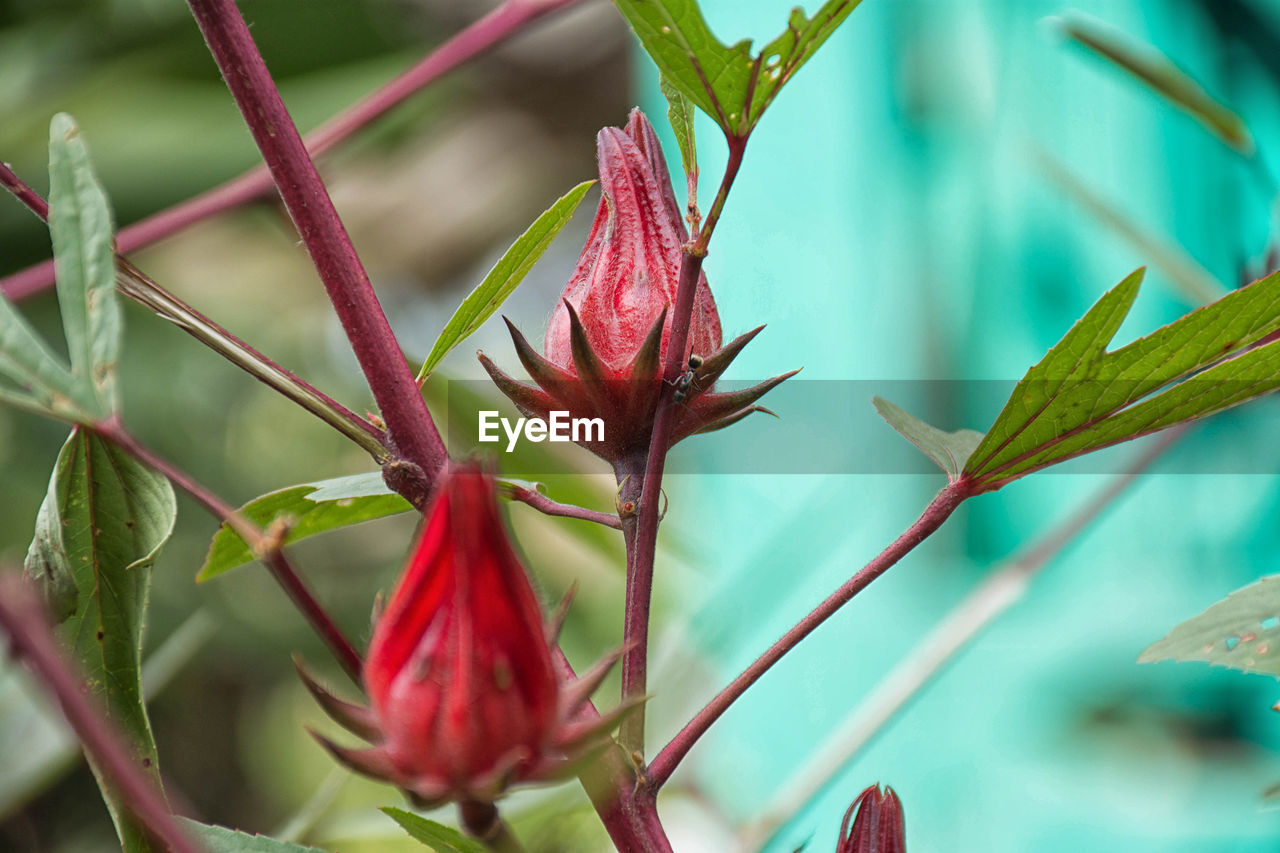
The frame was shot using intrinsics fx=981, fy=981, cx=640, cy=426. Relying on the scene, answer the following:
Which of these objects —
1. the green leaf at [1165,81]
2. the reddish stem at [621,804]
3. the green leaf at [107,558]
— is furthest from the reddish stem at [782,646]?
the green leaf at [1165,81]

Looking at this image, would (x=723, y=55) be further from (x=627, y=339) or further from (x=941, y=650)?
(x=941, y=650)

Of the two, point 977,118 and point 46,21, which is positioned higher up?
point 46,21

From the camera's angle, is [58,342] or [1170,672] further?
[58,342]

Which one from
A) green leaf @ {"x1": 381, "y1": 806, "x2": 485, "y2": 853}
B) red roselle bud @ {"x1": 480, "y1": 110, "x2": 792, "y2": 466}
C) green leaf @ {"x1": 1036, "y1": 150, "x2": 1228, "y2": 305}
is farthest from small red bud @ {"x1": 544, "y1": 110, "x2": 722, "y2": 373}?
green leaf @ {"x1": 1036, "y1": 150, "x2": 1228, "y2": 305}

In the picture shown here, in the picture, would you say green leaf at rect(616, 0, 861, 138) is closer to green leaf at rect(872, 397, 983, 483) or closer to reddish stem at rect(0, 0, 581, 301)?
green leaf at rect(872, 397, 983, 483)

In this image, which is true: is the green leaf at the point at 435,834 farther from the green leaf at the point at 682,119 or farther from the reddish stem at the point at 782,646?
the green leaf at the point at 682,119

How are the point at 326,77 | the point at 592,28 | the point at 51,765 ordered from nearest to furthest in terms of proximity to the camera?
the point at 51,765, the point at 326,77, the point at 592,28

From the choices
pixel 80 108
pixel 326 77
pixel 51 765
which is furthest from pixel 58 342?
pixel 51 765

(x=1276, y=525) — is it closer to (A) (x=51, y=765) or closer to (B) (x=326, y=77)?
(A) (x=51, y=765)
